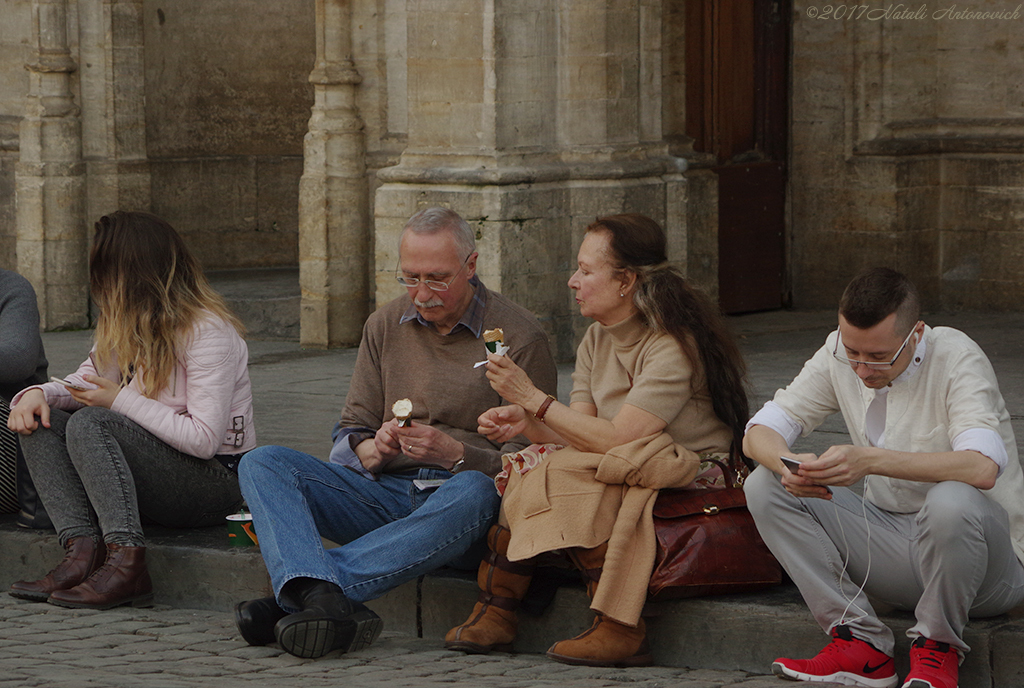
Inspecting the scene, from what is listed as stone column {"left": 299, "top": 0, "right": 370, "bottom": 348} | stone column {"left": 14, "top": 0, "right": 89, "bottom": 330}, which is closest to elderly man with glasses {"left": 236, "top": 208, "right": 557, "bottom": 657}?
stone column {"left": 299, "top": 0, "right": 370, "bottom": 348}

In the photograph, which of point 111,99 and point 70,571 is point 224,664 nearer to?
point 70,571

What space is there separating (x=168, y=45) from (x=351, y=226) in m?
3.08

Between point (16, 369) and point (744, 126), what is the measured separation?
6.61 m

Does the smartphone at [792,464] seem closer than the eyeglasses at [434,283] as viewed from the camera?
Yes

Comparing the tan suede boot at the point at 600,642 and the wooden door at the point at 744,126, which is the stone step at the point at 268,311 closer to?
the wooden door at the point at 744,126

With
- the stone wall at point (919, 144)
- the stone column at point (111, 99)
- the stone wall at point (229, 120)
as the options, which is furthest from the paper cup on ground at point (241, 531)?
the stone wall at point (229, 120)

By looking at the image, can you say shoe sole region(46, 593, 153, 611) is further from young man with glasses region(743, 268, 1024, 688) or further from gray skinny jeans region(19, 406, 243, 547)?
young man with glasses region(743, 268, 1024, 688)

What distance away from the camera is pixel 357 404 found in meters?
5.07

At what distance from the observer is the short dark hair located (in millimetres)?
4117

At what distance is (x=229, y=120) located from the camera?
12.8m

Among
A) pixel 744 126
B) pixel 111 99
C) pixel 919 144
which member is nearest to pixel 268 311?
pixel 111 99

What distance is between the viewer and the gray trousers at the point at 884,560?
4.04m

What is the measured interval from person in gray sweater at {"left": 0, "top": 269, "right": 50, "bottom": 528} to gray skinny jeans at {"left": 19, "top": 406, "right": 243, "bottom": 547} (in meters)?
0.29

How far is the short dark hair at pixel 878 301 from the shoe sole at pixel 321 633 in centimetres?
153
